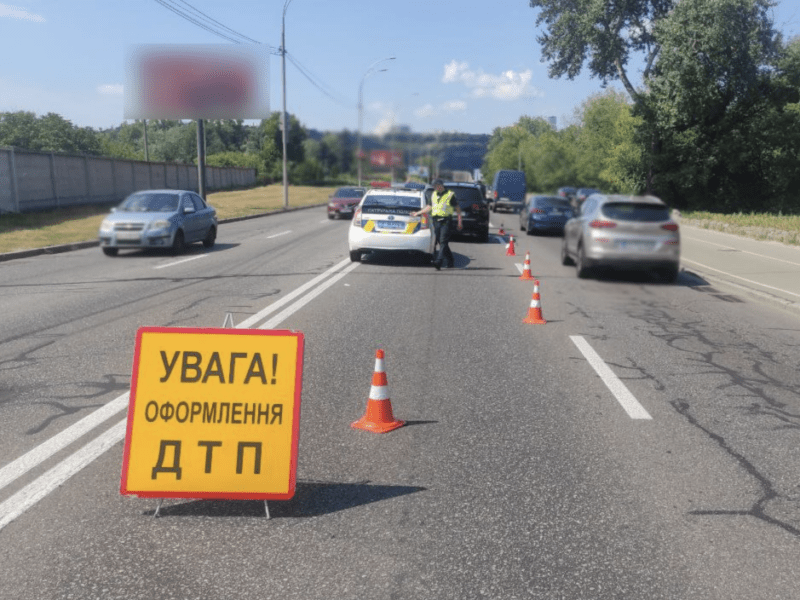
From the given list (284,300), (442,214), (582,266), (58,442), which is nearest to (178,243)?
(442,214)

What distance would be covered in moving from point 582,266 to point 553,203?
13.0 m

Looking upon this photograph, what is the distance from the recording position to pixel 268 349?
4.03 meters

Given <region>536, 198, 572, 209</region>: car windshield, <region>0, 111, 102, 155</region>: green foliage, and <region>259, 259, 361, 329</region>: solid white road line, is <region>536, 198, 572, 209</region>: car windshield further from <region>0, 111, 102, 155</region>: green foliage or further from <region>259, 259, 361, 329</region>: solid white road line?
<region>0, 111, 102, 155</region>: green foliage

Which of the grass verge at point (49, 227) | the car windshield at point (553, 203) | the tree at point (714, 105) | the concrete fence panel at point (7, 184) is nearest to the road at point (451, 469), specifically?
the grass verge at point (49, 227)

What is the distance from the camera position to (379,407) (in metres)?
5.27

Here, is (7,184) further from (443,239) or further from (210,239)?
(443,239)

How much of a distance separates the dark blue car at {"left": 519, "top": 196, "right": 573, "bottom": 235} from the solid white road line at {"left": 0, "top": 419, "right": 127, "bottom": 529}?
22648mm

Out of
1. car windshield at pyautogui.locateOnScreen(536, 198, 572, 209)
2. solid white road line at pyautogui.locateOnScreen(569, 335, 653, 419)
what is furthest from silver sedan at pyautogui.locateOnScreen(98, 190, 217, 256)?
car windshield at pyautogui.locateOnScreen(536, 198, 572, 209)

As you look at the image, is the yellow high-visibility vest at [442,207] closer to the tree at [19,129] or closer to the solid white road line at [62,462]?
the solid white road line at [62,462]

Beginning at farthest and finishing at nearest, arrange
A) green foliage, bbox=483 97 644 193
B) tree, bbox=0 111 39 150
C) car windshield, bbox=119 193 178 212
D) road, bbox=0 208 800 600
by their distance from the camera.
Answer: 1. tree, bbox=0 111 39 150
2. green foliage, bbox=483 97 644 193
3. car windshield, bbox=119 193 178 212
4. road, bbox=0 208 800 600

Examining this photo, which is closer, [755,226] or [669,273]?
[669,273]

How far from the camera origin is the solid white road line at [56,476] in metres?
3.83

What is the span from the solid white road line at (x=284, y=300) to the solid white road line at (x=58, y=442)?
2888 mm

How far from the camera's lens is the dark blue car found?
26328mm
